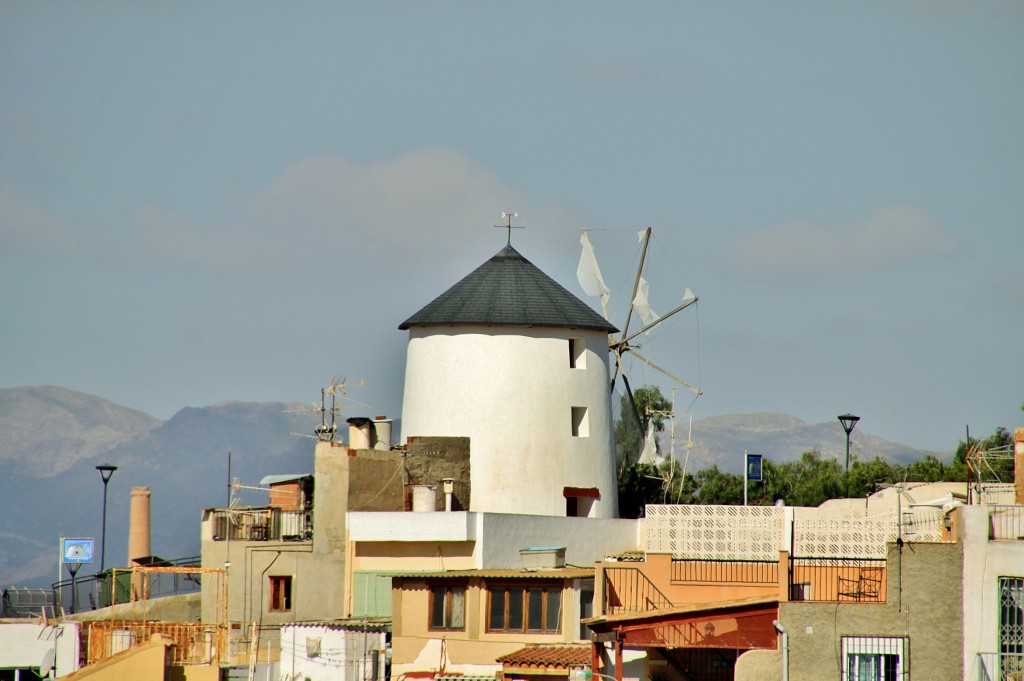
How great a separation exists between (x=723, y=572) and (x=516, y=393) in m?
12.4

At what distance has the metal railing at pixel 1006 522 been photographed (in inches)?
1403

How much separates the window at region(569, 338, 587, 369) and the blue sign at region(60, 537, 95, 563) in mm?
16146

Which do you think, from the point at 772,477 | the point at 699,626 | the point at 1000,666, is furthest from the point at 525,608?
the point at 772,477

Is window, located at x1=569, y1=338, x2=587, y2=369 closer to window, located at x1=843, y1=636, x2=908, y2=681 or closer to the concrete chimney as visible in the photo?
the concrete chimney

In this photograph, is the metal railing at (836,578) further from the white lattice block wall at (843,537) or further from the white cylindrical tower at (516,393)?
the white cylindrical tower at (516,393)

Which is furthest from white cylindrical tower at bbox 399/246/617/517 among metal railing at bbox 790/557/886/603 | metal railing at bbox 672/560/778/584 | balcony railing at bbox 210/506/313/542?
metal railing at bbox 790/557/886/603

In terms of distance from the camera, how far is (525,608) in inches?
1671

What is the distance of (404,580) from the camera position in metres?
43.4

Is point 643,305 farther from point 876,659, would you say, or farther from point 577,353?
point 876,659

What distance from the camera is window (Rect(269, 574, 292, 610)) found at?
48406mm

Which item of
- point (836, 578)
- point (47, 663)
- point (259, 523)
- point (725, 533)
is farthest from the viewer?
point (259, 523)

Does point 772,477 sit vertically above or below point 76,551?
above

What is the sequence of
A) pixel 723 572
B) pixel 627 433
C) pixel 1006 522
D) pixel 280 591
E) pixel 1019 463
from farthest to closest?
pixel 627 433 < pixel 280 591 < pixel 723 572 < pixel 1019 463 < pixel 1006 522

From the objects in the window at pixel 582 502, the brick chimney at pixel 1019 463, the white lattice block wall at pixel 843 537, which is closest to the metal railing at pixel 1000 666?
the brick chimney at pixel 1019 463
